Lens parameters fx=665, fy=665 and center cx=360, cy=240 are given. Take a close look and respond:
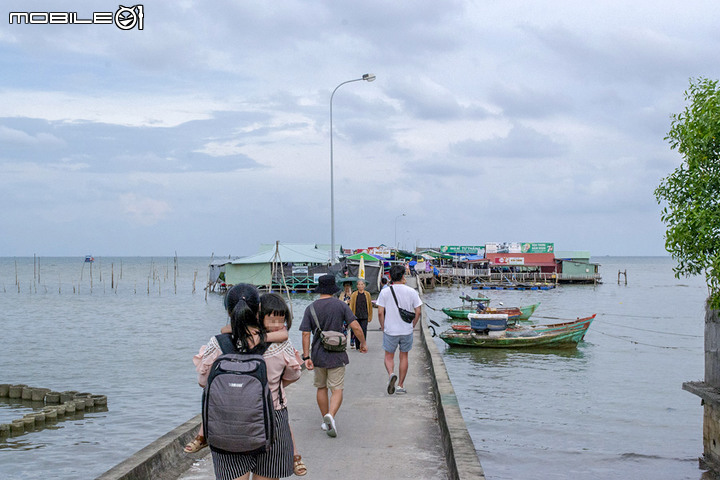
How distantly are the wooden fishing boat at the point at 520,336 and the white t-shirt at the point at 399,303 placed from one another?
1506 centimetres

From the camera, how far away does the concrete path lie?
592cm

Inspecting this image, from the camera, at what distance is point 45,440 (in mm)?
12523

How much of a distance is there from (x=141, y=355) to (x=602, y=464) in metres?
18.0

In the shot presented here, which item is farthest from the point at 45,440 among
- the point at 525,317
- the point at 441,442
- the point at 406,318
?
the point at 525,317

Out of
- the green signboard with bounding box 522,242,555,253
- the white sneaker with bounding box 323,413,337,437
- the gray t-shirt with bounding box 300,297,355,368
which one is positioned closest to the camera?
the gray t-shirt with bounding box 300,297,355,368

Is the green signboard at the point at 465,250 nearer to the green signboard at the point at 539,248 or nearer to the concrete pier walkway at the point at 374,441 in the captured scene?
the green signboard at the point at 539,248

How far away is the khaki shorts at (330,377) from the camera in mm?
6789

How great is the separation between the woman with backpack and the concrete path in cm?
191

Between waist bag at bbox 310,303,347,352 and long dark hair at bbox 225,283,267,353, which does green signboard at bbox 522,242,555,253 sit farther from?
long dark hair at bbox 225,283,267,353

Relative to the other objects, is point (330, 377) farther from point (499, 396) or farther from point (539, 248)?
point (539, 248)

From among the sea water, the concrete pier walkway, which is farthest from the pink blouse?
the sea water

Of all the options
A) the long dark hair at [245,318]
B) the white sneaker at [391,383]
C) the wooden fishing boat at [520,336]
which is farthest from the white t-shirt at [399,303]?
the wooden fishing boat at [520,336]

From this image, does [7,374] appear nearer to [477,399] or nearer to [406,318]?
[477,399]

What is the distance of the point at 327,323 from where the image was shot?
6758 mm
